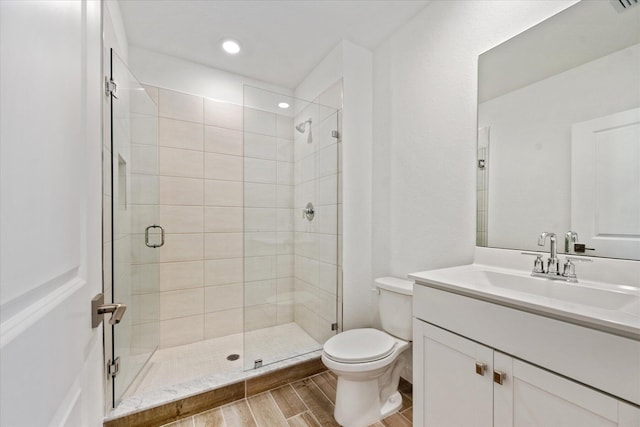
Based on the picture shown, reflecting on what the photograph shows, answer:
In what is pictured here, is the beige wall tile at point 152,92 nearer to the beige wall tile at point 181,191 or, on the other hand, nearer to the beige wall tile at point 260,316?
the beige wall tile at point 181,191

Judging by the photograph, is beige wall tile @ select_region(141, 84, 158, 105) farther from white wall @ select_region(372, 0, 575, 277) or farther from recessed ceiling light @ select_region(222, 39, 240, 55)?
white wall @ select_region(372, 0, 575, 277)

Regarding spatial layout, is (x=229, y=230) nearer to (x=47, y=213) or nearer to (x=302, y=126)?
(x=302, y=126)

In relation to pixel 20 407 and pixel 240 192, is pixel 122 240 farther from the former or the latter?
pixel 20 407

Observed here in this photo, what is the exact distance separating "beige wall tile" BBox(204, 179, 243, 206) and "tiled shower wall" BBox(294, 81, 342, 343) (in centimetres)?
66

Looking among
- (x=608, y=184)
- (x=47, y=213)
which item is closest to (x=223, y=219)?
(x=47, y=213)

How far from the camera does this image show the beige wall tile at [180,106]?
239cm

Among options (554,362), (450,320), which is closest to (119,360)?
(450,320)

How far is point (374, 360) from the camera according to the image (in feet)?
5.07

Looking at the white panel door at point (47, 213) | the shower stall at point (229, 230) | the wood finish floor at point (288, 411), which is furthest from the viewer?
the shower stall at point (229, 230)

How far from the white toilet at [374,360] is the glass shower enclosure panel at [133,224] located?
1.28 m

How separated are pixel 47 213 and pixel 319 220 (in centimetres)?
200

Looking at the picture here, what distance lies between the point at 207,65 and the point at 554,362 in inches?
119

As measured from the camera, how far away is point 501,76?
145cm

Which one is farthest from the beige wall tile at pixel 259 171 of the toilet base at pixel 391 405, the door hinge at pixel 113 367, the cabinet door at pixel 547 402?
the cabinet door at pixel 547 402
